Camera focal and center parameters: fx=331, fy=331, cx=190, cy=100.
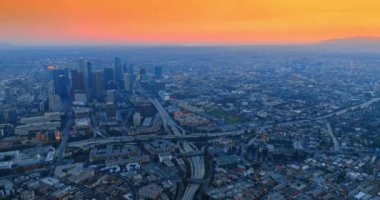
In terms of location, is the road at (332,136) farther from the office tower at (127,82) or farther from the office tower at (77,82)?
the office tower at (77,82)

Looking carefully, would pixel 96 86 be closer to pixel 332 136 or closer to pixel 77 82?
pixel 77 82

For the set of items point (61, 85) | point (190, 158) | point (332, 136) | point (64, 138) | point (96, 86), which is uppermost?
point (96, 86)

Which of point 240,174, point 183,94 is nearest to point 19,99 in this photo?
point 183,94

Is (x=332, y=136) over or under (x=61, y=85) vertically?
under

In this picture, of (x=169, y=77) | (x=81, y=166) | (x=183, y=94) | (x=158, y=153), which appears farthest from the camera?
(x=169, y=77)

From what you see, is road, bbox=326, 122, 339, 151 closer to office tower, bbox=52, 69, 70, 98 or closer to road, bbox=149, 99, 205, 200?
road, bbox=149, 99, 205, 200

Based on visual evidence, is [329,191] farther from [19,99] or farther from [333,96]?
[19,99]

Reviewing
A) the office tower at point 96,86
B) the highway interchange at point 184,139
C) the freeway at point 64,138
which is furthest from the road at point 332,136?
the office tower at point 96,86

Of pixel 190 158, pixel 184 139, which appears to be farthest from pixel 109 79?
pixel 190 158

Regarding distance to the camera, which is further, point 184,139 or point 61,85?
point 61,85

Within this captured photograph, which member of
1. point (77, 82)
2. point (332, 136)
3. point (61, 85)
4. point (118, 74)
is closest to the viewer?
point (332, 136)

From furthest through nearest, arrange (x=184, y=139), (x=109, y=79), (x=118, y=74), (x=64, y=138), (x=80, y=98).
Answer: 1. (x=118, y=74)
2. (x=109, y=79)
3. (x=80, y=98)
4. (x=64, y=138)
5. (x=184, y=139)
